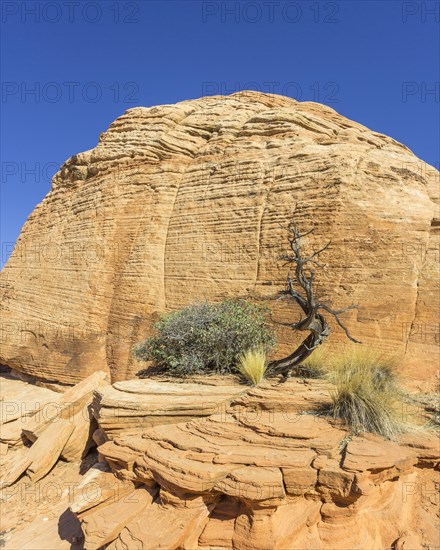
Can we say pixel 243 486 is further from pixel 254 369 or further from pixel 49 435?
pixel 49 435

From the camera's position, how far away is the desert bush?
5.29 m

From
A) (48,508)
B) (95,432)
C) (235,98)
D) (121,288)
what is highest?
(235,98)

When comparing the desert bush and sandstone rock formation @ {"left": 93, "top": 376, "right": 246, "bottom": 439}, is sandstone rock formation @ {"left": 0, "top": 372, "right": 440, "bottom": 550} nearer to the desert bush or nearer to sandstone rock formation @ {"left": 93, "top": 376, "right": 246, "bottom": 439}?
sandstone rock formation @ {"left": 93, "top": 376, "right": 246, "bottom": 439}

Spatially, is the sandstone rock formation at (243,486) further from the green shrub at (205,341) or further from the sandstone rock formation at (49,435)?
the green shrub at (205,341)

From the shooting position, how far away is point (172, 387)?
22.8 ft

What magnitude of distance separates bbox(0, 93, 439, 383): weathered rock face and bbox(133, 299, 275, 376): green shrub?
1.41m

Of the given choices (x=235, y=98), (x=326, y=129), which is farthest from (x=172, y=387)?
(x=235, y=98)

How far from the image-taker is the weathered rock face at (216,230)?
9.16m

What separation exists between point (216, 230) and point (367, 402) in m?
6.94

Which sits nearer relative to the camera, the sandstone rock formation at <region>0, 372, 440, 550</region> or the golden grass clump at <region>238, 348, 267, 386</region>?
the sandstone rock formation at <region>0, 372, 440, 550</region>

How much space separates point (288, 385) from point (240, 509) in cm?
265

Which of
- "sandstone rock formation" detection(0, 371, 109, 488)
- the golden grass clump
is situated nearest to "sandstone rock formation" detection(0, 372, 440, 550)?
the golden grass clump

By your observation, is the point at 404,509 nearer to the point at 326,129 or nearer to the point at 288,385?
the point at 288,385

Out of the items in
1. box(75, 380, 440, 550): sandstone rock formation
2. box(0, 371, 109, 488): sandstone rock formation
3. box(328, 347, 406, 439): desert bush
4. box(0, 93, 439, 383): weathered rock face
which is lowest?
box(0, 371, 109, 488): sandstone rock formation
